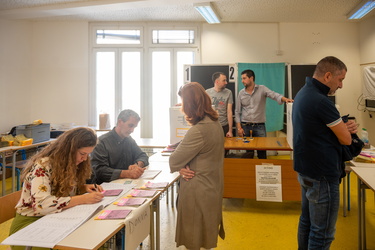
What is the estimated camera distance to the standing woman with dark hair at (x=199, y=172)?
1.70 m

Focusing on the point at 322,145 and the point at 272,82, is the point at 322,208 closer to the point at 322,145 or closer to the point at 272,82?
the point at 322,145

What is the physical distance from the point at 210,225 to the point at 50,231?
0.92 m

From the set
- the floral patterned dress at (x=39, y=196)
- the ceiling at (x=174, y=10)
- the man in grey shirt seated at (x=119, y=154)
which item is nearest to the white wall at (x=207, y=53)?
the ceiling at (x=174, y=10)

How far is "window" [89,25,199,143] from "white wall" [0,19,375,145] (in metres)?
0.26

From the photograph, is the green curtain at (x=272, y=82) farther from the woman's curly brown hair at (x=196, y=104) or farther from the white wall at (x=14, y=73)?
the white wall at (x=14, y=73)

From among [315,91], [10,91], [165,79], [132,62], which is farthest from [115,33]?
[315,91]

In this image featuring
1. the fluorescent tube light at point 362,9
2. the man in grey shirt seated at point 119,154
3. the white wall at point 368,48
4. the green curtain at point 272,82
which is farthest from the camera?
the green curtain at point 272,82

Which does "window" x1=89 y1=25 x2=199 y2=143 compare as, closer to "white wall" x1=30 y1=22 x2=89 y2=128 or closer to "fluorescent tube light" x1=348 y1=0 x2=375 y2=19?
"white wall" x1=30 y1=22 x2=89 y2=128

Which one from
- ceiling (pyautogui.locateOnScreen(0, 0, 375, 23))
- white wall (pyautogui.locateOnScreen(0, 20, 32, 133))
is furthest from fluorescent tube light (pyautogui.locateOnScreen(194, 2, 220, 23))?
white wall (pyautogui.locateOnScreen(0, 20, 32, 133))

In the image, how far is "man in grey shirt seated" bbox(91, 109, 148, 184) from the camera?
219 cm

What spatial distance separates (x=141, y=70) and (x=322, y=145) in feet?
16.6

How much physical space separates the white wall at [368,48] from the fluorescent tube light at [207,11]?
3.15m

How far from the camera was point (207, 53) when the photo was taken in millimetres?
6102

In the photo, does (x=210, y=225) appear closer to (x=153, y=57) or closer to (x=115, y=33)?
(x=153, y=57)
